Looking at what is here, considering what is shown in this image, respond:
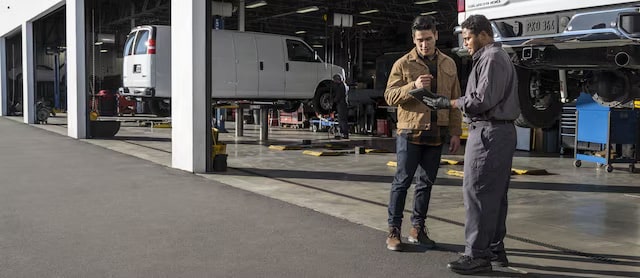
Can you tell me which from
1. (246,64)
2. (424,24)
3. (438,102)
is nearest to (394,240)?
(438,102)

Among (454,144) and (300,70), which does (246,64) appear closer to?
(300,70)

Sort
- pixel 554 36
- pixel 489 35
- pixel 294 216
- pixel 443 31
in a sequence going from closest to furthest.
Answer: pixel 489 35 < pixel 554 36 < pixel 294 216 < pixel 443 31

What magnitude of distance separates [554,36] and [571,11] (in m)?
0.23

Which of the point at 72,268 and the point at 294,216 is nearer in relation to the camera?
the point at 72,268

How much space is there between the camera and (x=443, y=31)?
1388 inches

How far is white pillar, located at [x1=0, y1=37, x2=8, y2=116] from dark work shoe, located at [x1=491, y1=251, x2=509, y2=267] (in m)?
27.4

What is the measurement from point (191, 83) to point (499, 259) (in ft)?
19.0

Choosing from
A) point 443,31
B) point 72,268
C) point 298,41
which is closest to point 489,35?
point 72,268

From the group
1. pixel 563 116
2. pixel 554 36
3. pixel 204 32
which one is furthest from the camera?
pixel 563 116

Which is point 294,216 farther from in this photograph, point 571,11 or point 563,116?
point 563,116

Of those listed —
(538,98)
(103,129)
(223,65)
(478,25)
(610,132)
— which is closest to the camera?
(478,25)

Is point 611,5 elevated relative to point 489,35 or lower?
elevated

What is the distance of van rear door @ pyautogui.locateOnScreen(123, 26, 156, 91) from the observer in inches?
526

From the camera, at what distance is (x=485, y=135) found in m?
3.64
